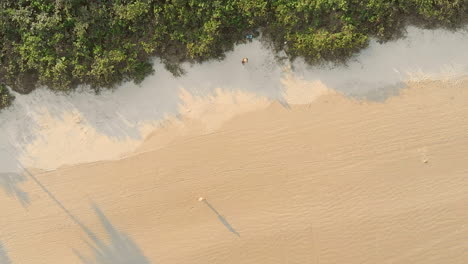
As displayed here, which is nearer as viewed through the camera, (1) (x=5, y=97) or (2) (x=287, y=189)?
(1) (x=5, y=97)

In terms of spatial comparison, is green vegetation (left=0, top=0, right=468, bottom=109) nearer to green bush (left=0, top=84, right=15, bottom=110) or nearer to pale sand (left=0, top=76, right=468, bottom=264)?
green bush (left=0, top=84, right=15, bottom=110)

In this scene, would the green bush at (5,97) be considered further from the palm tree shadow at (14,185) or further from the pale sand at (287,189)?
the pale sand at (287,189)

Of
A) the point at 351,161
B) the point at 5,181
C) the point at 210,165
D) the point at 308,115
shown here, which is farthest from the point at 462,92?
the point at 5,181

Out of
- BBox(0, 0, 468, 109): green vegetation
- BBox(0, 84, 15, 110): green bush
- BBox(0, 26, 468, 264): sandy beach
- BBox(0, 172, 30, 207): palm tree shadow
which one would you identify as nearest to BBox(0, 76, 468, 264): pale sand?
BBox(0, 26, 468, 264): sandy beach

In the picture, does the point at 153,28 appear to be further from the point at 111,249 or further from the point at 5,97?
the point at 111,249

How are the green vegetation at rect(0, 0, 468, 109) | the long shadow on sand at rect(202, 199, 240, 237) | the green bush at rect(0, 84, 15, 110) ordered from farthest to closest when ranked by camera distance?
the long shadow on sand at rect(202, 199, 240, 237) → the green bush at rect(0, 84, 15, 110) → the green vegetation at rect(0, 0, 468, 109)

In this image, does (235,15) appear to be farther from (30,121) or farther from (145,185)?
(30,121)

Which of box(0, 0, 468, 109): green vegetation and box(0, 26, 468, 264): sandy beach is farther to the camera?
box(0, 26, 468, 264): sandy beach

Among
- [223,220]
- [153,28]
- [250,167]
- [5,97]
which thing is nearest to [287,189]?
[250,167]
